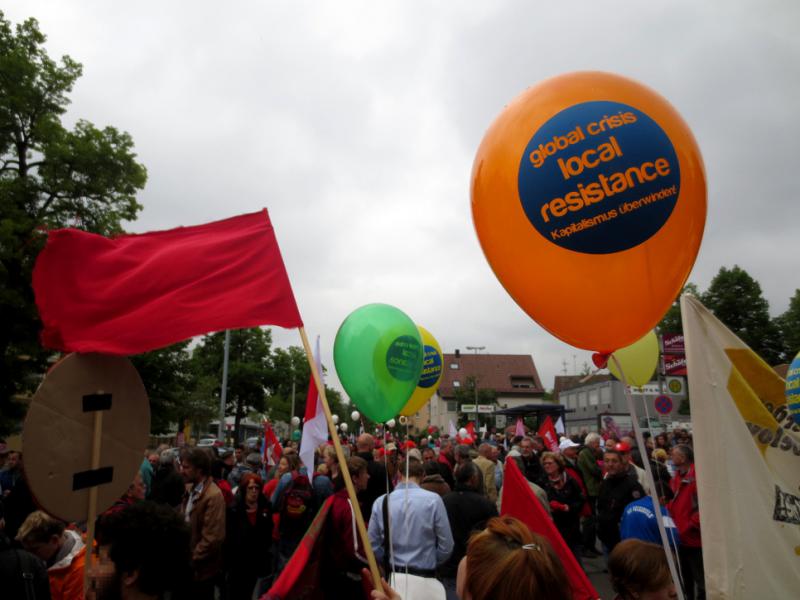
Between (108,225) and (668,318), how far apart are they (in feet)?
127

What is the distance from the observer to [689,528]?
5.38m

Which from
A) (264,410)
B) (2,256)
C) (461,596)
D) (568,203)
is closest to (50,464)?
(461,596)

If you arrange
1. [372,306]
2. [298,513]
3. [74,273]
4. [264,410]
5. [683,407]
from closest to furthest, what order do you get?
[74,273] < [298,513] < [372,306] < [683,407] < [264,410]

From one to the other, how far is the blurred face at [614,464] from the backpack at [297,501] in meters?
3.31

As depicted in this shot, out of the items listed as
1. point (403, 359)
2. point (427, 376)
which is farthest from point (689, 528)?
point (427, 376)

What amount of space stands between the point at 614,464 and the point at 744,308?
44.4 m

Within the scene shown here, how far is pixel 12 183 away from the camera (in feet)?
57.3

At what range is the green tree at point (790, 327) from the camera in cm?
4072

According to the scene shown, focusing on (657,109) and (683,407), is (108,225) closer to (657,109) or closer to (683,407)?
(657,109)

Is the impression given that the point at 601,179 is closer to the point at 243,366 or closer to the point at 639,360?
the point at 639,360

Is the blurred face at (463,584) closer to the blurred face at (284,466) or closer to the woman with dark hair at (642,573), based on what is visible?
the woman with dark hair at (642,573)

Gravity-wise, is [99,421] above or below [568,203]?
A: below

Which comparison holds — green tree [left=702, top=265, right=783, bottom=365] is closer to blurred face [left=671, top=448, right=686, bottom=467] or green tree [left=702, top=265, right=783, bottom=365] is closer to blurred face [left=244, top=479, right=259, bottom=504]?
blurred face [left=671, top=448, right=686, bottom=467]

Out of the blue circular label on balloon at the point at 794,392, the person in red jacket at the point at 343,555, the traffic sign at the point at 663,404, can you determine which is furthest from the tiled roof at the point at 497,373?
the blue circular label on balloon at the point at 794,392
